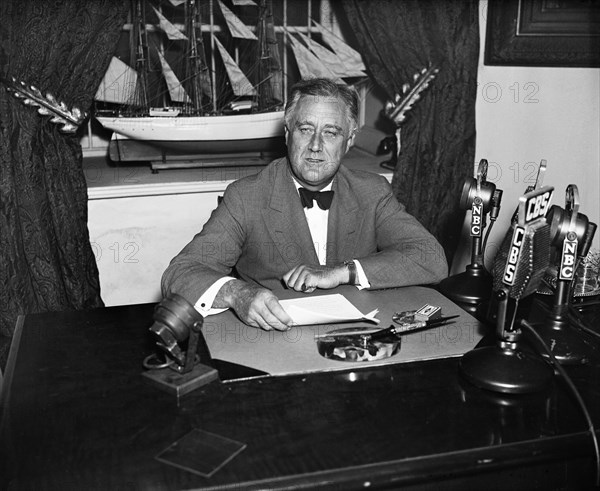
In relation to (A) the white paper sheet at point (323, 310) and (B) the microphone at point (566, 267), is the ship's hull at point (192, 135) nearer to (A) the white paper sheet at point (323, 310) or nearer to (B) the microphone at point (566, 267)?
(A) the white paper sheet at point (323, 310)

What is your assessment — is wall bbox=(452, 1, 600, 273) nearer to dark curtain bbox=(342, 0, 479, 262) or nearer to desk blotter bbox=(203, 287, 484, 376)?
dark curtain bbox=(342, 0, 479, 262)

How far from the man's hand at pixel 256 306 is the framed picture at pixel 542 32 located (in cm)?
247

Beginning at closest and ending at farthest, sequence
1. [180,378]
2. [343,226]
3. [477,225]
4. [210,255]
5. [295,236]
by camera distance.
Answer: [180,378], [477,225], [210,255], [295,236], [343,226]

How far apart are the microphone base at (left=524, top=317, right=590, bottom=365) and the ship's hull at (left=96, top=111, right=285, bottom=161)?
2.20 m

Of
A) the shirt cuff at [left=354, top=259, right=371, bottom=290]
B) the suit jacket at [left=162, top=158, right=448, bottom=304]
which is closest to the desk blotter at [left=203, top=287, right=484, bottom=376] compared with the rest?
the shirt cuff at [left=354, top=259, right=371, bottom=290]

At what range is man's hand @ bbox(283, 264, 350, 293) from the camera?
212 cm

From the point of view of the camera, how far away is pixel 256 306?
1.84 meters

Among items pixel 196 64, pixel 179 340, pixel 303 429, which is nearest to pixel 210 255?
pixel 179 340

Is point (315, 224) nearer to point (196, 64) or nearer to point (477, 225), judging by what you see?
point (477, 225)

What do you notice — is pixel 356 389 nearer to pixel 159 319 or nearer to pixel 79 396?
pixel 159 319

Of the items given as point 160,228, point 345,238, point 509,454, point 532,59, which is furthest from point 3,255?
point 532,59

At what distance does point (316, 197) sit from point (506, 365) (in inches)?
45.2

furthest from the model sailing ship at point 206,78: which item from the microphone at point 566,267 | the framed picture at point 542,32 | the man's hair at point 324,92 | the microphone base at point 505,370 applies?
the microphone base at point 505,370

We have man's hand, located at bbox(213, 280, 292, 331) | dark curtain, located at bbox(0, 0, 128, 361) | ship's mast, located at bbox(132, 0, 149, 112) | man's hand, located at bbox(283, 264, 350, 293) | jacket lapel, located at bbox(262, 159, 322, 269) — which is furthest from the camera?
ship's mast, located at bbox(132, 0, 149, 112)
